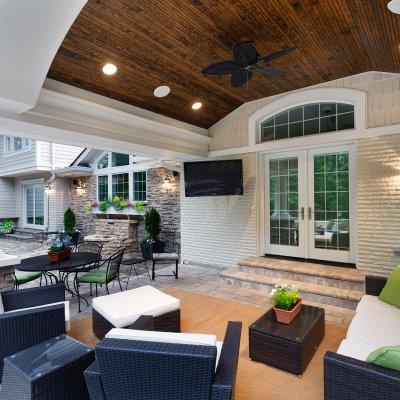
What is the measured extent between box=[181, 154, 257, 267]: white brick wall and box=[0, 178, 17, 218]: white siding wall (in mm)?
10562

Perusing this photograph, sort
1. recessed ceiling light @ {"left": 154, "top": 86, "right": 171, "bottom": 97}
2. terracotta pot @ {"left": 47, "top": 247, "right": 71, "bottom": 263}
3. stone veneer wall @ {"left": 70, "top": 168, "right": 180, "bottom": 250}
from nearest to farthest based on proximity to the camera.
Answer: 1. terracotta pot @ {"left": 47, "top": 247, "right": 71, "bottom": 263}
2. recessed ceiling light @ {"left": 154, "top": 86, "right": 171, "bottom": 97}
3. stone veneer wall @ {"left": 70, "top": 168, "right": 180, "bottom": 250}

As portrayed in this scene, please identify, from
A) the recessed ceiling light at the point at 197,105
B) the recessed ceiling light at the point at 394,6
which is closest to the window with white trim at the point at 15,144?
the recessed ceiling light at the point at 197,105

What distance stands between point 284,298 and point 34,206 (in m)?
12.9

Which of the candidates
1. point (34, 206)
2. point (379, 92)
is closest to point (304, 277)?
point (379, 92)

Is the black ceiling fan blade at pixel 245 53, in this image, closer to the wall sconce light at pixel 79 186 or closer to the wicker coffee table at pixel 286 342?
the wicker coffee table at pixel 286 342

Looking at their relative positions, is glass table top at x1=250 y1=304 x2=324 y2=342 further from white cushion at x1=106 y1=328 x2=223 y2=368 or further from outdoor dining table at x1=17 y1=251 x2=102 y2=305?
outdoor dining table at x1=17 y1=251 x2=102 y2=305

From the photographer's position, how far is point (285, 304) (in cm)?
296

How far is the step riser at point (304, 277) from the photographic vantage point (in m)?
4.54

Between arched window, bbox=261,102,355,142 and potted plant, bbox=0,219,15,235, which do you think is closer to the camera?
arched window, bbox=261,102,355,142

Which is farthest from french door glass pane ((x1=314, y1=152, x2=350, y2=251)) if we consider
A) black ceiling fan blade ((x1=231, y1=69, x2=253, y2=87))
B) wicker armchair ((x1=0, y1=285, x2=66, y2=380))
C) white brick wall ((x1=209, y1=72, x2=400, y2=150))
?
wicker armchair ((x1=0, y1=285, x2=66, y2=380))

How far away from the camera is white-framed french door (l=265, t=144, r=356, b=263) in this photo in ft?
17.3

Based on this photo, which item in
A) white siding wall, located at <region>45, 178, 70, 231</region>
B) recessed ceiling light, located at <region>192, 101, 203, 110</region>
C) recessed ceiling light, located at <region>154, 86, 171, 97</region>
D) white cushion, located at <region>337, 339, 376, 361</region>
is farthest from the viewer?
white siding wall, located at <region>45, 178, 70, 231</region>

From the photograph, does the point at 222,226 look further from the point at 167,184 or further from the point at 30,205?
the point at 30,205

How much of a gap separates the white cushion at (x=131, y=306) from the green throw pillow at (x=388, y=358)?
6.84 ft
